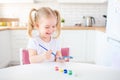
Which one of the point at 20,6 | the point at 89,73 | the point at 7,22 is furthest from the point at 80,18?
the point at 89,73

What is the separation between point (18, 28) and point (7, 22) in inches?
23.2

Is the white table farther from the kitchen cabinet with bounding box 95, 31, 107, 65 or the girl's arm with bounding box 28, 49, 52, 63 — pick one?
the kitchen cabinet with bounding box 95, 31, 107, 65

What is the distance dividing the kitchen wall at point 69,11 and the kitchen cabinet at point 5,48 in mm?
685

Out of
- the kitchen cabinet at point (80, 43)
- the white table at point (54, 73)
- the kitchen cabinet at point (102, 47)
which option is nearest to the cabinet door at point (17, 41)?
the kitchen cabinet at point (80, 43)

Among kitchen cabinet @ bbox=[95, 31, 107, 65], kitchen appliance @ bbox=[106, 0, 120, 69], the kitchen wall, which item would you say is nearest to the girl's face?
kitchen appliance @ bbox=[106, 0, 120, 69]

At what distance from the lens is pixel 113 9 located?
87.5 inches

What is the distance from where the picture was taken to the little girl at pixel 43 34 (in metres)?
1.24

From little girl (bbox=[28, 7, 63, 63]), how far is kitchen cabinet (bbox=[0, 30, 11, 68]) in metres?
1.81

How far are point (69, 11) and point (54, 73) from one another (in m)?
3.02

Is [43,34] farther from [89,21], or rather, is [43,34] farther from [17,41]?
[89,21]

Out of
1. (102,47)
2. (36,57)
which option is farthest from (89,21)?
(36,57)

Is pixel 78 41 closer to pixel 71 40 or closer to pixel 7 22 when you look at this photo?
pixel 71 40

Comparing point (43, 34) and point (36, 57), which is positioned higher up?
point (43, 34)

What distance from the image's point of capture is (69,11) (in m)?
3.88
